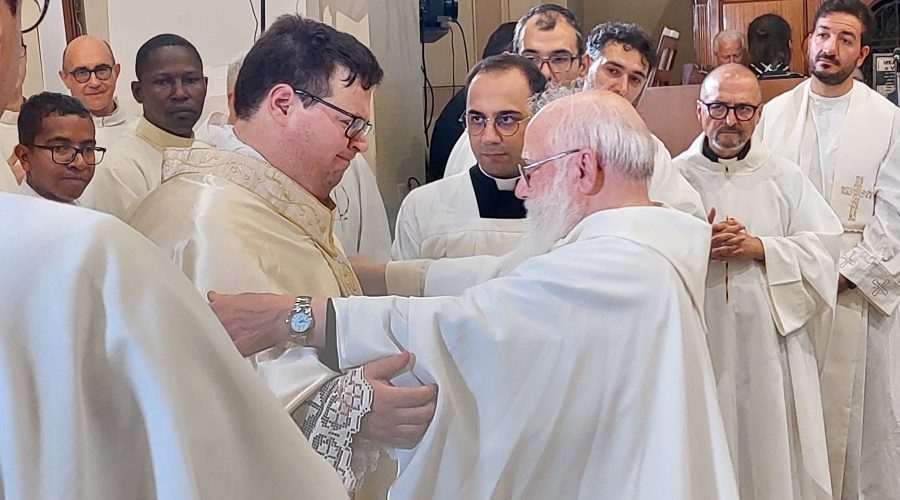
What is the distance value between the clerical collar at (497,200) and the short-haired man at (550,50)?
0.58m

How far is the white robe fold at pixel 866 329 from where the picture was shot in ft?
13.1

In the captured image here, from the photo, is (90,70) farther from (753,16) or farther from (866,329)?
(753,16)

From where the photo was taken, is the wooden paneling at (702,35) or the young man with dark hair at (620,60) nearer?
the young man with dark hair at (620,60)

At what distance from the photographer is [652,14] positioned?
10.1m

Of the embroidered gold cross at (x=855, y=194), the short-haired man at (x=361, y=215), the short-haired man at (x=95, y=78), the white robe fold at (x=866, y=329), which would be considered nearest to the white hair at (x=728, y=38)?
the white robe fold at (x=866, y=329)

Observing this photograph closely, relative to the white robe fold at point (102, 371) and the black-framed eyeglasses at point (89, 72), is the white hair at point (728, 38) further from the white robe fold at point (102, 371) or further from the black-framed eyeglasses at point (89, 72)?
the white robe fold at point (102, 371)

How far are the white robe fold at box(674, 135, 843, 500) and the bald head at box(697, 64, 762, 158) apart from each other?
1.19 ft

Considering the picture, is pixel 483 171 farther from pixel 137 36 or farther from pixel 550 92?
pixel 137 36

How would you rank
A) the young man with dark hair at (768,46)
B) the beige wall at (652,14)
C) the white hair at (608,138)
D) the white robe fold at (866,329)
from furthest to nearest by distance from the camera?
the beige wall at (652,14) → the young man with dark hair at (768,46) → the white robe fold at (866,329) → the white hair at (608,138)

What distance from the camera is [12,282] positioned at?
675 millimetres

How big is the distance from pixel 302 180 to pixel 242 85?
219 millimetres

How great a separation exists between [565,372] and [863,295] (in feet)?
8.04

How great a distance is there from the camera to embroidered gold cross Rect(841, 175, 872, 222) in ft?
13.5

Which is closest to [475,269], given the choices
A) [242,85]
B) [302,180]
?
[302,180]
